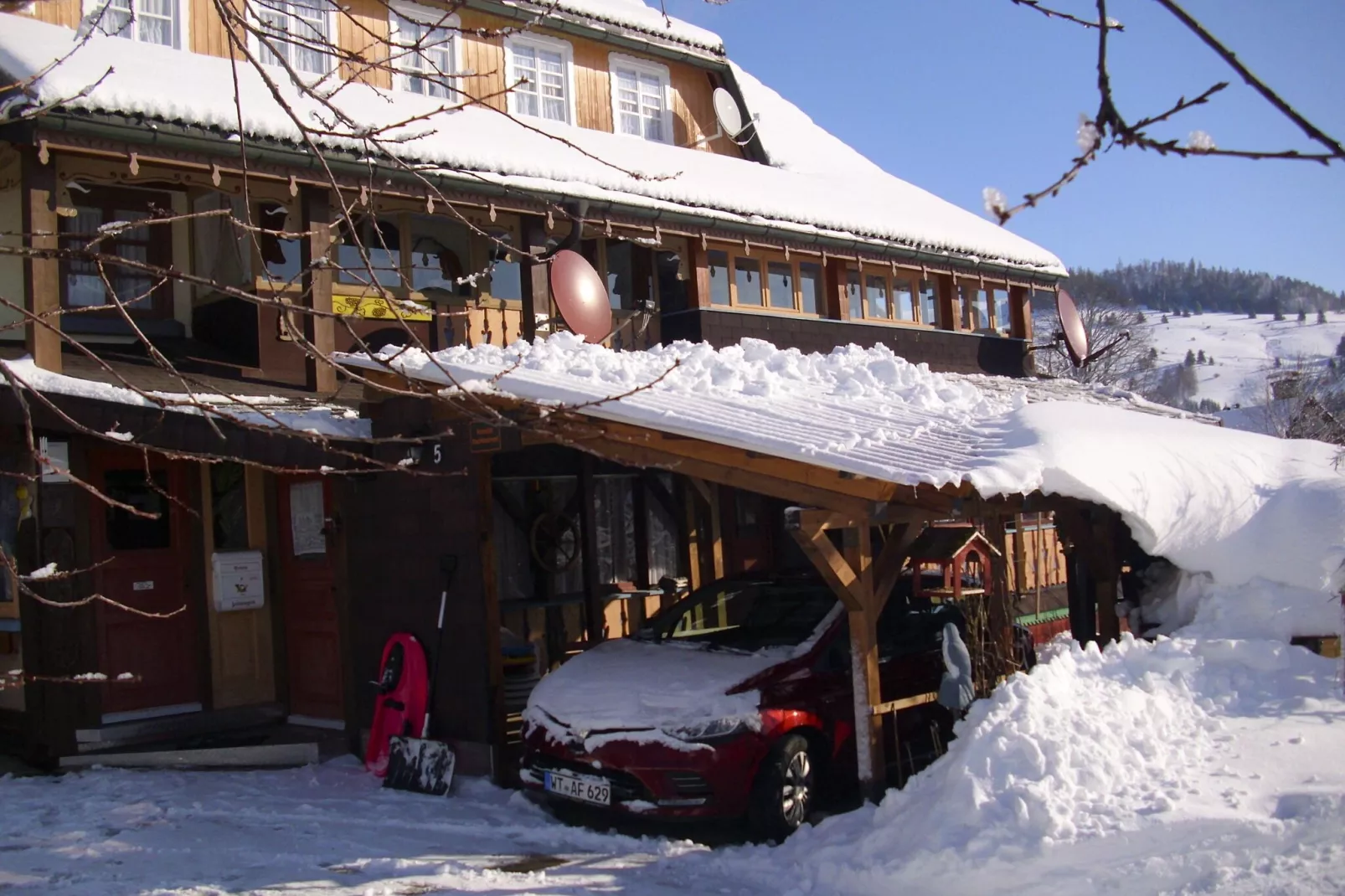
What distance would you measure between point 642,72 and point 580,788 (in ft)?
43.4

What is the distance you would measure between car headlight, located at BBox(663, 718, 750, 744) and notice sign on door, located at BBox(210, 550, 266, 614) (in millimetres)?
5354

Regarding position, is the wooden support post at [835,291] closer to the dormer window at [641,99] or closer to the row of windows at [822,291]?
the row of windows at [822,291]

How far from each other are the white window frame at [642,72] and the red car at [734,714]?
34.4 ft

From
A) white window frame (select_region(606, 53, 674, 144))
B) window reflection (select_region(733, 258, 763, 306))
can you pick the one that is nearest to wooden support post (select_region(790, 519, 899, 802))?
window reflection (select_region(733, 258, 763, 306))

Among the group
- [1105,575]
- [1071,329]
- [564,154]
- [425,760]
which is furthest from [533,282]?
[1071,329]

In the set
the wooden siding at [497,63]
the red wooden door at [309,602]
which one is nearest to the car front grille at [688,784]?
the red wooden door at [309,602]

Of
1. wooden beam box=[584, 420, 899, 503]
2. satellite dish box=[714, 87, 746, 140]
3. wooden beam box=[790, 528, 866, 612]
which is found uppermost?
satellite dish box=[714, 87, 746, 140]

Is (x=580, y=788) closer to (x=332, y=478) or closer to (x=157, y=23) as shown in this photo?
(x=332, y=478)

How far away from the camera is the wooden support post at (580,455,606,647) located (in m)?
12.2

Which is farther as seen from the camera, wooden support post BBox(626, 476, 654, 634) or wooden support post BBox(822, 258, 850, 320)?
wooden support post BBox(822, 258, 850, 320)

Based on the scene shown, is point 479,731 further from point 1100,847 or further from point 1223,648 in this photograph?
point 1223,648

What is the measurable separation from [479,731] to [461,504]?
1814 mm

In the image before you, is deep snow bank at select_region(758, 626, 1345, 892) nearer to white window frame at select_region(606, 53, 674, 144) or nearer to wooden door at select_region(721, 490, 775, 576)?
wooden door at select_region(721, 490, 775, 576)

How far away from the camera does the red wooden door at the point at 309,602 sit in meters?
11.1
